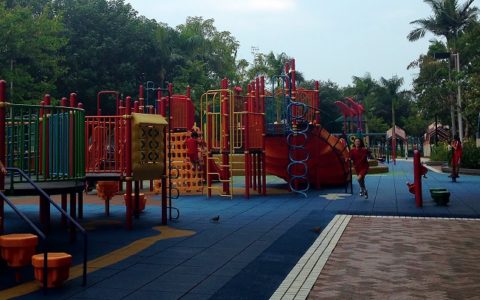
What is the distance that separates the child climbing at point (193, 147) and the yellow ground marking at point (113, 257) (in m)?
6.26

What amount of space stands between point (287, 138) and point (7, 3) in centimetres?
2897

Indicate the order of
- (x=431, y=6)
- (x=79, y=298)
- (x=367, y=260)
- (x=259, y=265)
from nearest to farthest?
(x=79, y=298), (x=259, y=265), (x=367, y=260), (x=431, y=6)

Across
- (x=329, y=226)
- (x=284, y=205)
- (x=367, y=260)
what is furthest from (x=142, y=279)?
(x=284, y=205)

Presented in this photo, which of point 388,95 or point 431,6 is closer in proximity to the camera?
point 431,6

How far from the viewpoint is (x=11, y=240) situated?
5.93 m

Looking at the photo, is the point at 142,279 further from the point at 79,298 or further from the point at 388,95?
the point at 388,95

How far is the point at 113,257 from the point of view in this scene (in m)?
7.50

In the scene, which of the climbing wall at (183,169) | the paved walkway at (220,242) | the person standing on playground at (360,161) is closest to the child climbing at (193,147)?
the climbing wall at (183,169)

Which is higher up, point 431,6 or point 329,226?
point 431,6

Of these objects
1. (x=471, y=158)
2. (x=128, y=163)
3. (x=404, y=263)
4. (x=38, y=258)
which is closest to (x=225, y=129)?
(x=128, y=163)

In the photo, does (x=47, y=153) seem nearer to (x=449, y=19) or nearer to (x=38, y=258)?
(x=38, y=258)

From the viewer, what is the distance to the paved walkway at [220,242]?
5.75 m

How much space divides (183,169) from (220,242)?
9.14 m

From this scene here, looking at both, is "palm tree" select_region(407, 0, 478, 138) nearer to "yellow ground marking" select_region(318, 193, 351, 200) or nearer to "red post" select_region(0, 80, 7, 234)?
"yellow ground marking" select_region(318, 193, 351, 200)
